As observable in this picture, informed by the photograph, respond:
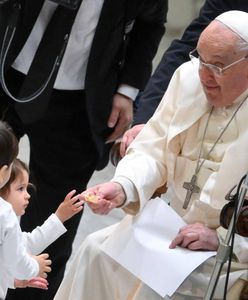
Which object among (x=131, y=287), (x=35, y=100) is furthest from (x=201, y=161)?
(x=35, y=100)

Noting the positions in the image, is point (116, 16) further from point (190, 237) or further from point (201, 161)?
point (190, 237)

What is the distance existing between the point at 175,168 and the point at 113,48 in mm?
523

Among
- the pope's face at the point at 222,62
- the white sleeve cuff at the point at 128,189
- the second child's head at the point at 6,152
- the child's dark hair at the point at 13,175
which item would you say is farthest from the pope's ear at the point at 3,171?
the pope's face at the point at 222,62

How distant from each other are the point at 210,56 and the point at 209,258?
2.03ft

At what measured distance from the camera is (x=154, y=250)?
2.43m

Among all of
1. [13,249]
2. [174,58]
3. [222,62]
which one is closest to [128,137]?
[174,58]

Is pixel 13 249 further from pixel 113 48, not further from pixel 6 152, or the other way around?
pixel 113 48

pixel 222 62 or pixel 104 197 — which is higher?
pixel 222 62

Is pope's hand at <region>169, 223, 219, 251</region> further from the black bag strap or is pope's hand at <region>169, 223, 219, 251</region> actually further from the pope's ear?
the black bag strap

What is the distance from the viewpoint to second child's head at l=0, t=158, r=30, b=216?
243 cm

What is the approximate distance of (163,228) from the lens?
250cm

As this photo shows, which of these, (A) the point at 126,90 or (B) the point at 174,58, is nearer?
(A) the point at 126,90

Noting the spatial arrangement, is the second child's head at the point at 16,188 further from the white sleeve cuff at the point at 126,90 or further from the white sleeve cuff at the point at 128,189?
the white sleeve cuff at the point at 126,90

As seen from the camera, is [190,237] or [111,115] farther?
[111,115]
